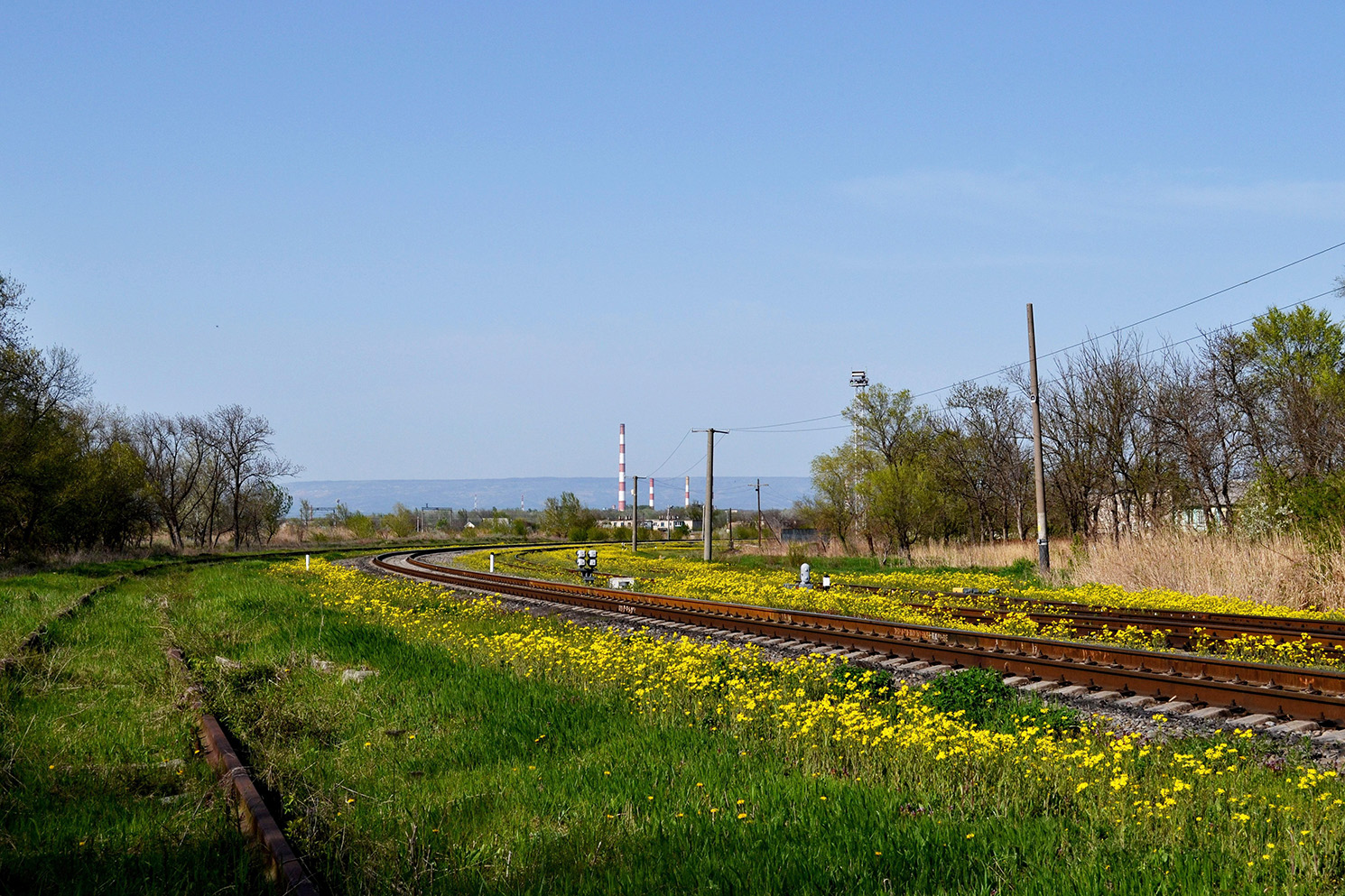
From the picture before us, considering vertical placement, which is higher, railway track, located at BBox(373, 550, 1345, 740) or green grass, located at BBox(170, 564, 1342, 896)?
green grass, located at BBox(170, 564, 1342, 896)

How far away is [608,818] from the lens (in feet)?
19.3

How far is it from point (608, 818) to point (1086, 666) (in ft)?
23.0

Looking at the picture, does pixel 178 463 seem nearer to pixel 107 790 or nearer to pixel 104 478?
pixel 104 478

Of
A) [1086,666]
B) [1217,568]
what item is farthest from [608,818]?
[1217,568]

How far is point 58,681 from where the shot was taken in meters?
11.2

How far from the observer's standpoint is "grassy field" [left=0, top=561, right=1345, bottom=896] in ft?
16.1

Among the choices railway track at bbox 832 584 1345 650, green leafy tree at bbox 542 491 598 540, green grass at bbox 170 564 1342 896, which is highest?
green leafy tree at bbox 542 491 598 540

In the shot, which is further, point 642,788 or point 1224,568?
point 1224,568

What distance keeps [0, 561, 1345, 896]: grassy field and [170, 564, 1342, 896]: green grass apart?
0.02 meters

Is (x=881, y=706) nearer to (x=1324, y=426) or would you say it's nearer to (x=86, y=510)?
(x=1324, y=426)

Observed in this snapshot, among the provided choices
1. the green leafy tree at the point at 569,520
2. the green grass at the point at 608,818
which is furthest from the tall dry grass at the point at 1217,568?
the green leafy tree at the point at 569,520

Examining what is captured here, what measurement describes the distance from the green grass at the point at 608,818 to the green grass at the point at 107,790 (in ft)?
1.64

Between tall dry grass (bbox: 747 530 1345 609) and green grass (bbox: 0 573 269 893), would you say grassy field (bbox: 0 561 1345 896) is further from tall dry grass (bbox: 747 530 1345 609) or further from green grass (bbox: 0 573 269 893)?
tall dry grass (bbox: 747 530 1345 609)

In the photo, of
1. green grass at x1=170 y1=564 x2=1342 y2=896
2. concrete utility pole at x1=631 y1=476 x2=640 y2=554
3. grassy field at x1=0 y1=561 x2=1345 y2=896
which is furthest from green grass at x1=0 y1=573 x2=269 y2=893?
concrete utility pole at x1=631 y1=476 x2=640 y2=554
